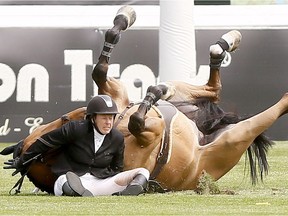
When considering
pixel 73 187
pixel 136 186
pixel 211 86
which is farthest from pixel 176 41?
pixel 73 187

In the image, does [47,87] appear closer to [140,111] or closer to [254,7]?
[254,7]

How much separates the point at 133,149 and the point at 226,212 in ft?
6.40

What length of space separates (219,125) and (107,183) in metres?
1.55

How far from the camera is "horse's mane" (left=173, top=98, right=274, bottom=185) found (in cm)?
1173

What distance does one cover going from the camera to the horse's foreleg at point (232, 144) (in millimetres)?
11328

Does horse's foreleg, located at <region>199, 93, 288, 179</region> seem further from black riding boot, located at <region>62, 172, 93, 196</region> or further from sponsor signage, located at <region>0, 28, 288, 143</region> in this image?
sponsor signage, located at <region>0, 28, 288, 143</region>

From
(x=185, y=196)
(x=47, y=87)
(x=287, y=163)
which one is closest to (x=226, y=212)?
(x=185, y=196)

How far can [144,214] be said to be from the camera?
910 cm

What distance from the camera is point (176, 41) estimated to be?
16.9 meters

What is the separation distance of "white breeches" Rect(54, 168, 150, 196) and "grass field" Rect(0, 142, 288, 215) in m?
0.20

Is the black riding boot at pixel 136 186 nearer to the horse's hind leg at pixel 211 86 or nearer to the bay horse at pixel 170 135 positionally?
the bay horse at pixel 170 135

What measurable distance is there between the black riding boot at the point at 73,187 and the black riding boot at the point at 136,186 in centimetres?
35

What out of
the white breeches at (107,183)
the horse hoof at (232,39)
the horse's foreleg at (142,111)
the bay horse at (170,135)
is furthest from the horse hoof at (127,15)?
the white breeches at (107,183)

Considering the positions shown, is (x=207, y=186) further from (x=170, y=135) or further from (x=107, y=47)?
(x=107, y=47)
